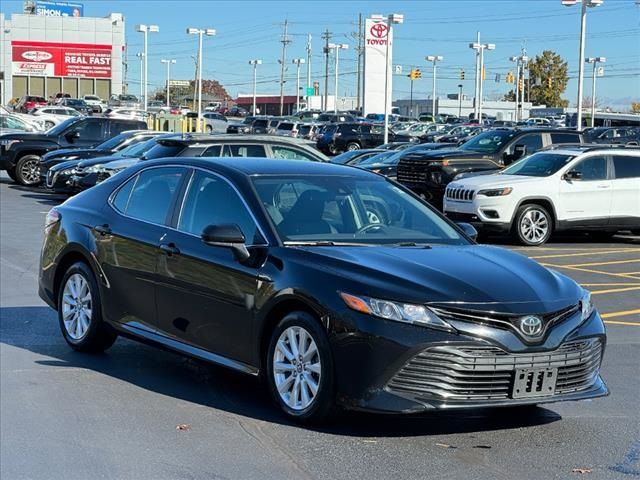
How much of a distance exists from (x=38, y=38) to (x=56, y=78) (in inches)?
155

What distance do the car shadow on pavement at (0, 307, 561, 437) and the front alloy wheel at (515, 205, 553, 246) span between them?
32.3 feet

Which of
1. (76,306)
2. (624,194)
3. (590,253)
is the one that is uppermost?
(624,194)

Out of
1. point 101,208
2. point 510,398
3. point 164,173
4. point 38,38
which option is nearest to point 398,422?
point 510,398

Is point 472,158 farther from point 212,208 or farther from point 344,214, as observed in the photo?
point 212,208

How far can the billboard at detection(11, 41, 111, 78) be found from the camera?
3526 inches

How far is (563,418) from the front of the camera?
650 centimetres

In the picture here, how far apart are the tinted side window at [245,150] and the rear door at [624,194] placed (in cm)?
652

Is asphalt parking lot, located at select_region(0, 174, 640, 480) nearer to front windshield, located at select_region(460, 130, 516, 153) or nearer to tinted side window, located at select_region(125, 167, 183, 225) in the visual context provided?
tinted side window, located at select_region(125, 167, 183, 225)

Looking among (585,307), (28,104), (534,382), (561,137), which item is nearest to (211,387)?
(534,382)

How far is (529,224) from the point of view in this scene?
1734 centimetres

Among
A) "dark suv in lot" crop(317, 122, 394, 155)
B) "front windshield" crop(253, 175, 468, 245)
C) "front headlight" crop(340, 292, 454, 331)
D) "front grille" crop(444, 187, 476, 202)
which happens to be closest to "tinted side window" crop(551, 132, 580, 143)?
"front grille" crop(444, 187, 476, 202)

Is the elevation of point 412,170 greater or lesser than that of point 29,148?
lesser

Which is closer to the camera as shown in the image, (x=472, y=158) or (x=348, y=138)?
(x=472, y=158)

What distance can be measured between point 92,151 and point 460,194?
34.5ft
